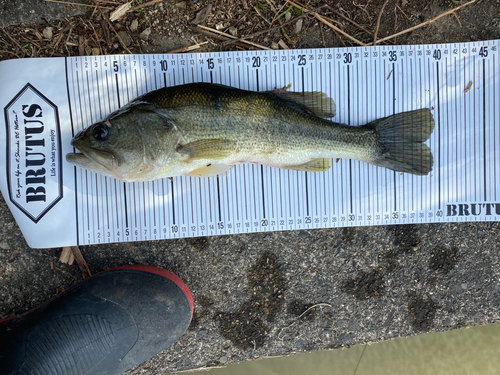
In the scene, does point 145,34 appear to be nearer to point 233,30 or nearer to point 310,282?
point 233,30

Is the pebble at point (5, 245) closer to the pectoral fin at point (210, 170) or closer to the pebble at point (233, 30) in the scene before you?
the pectoral fin at point (210, 170)

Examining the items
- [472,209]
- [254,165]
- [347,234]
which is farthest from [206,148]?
[472,209]

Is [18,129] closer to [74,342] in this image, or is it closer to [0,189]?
[0,189]

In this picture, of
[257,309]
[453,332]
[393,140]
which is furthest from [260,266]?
[453,332]

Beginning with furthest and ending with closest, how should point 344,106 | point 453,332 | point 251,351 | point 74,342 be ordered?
1. point 453,332
2. point 251,351
3. point 344,106
4. point 74,342

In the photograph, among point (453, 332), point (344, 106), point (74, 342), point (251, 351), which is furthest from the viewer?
point (453, 332)

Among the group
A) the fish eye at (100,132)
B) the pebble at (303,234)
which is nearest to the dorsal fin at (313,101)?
the pebble at (303,234)

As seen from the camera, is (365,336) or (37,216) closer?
(37,216)

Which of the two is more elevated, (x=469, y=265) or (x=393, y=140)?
(x=393, y=140)
